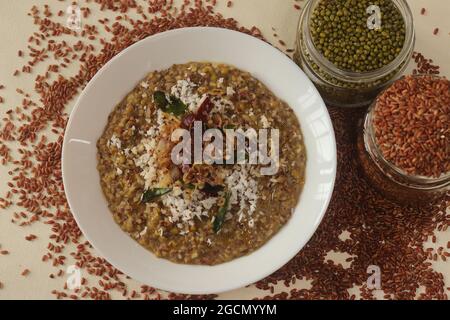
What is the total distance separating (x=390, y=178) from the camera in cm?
371

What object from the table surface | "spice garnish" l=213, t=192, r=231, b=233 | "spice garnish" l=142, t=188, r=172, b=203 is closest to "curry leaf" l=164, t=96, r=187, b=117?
"spice garnish" l=142, t=188, r=172, b=203

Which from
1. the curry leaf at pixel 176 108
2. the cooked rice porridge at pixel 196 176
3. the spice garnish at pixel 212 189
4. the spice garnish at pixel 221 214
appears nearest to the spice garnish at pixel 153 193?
the cooked rice porridge at pixel 196 176

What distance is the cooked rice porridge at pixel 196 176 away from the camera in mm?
3568

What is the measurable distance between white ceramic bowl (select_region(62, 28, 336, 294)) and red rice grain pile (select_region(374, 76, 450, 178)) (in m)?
0.35

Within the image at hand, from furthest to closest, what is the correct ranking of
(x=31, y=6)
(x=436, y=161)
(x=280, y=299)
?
(x=31, y=6) → (x=280, y=299) → (x=436, y=161)

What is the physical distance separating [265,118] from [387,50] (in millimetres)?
884

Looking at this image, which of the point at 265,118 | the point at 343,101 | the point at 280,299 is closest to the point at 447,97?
the point at 343,101

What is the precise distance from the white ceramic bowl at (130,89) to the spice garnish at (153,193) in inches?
12.6

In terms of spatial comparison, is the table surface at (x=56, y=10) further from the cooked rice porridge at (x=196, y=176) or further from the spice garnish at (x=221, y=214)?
the spice garnish at (x=221, y=214)

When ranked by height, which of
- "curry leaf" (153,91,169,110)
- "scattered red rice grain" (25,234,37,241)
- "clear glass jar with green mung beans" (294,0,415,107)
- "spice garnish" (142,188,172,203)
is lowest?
"scattered red rice grain" (25,234,37,241)

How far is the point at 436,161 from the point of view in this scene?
11.4 ft

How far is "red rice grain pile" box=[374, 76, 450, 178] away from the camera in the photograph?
11.4 ft

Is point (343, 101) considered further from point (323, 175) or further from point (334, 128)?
point (323, 175)

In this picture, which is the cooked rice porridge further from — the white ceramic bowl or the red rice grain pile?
the red rice grain pile
